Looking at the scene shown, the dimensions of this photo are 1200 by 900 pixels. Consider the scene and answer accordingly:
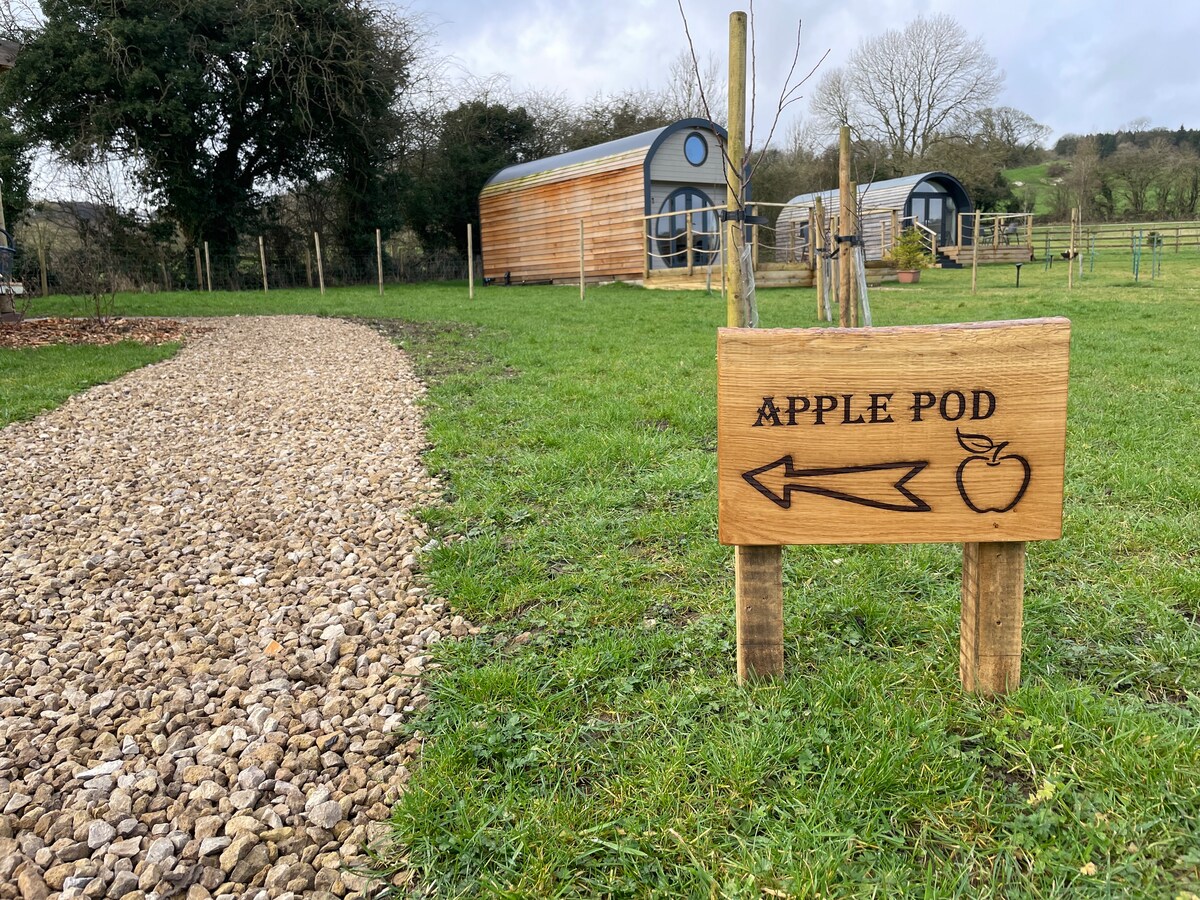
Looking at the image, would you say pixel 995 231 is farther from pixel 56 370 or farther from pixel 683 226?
pixel 56 370

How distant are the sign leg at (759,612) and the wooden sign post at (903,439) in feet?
0.34

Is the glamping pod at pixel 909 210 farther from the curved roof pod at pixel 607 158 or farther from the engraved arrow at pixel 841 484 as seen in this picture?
the engraved arrow at pixel 841 484

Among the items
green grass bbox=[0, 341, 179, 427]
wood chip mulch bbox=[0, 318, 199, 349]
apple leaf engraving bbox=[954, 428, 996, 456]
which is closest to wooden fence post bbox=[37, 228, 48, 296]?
wood chip mulch bbox=[0, 318, 199, 349]

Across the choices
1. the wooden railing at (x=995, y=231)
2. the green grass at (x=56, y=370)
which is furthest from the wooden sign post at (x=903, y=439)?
the wooden railing at (x=995, y=231)

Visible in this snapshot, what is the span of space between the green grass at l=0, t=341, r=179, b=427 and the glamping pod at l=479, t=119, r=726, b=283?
1262 cm

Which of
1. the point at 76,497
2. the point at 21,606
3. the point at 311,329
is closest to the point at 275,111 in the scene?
the point at 311,329

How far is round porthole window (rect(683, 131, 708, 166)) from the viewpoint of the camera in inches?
857

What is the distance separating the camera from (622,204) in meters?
21.4

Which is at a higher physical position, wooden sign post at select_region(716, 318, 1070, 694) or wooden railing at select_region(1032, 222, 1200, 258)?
wooden railing at select_region(1032, 222, 1200, 258)

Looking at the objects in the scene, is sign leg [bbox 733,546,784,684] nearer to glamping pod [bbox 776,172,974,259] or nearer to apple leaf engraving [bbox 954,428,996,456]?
apple leaf engraving [bbox 954,428,996,456]

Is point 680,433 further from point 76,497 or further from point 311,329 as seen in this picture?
point 311,329

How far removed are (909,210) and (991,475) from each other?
30.9 meters

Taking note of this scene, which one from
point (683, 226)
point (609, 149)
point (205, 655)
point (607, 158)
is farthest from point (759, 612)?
point (609, 149)

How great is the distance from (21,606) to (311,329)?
33.0 feet
